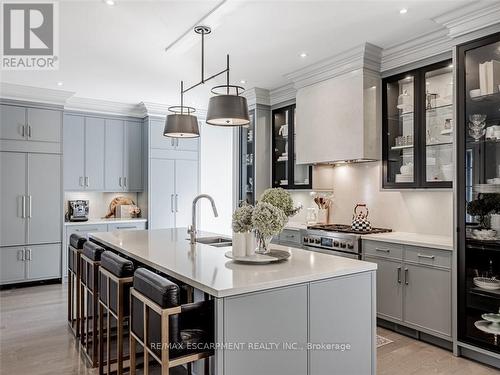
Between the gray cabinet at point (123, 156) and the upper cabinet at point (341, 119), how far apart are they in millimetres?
3115

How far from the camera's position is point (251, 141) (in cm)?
548

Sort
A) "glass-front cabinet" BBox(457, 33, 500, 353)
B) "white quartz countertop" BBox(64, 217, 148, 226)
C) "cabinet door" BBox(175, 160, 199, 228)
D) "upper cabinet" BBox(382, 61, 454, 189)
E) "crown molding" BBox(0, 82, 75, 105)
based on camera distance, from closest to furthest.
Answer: "glass-front cabinet" BBox(457, 33, 500, 353) < "upper cabinet" BBox(382, 61, 454, 189) < "crown molding" BBox(0, 82, 75, 105) < "white quartz countertop" BBox(64, 217, 148, 226) < "cabinet door" BBox(175, 160, 199, 228)

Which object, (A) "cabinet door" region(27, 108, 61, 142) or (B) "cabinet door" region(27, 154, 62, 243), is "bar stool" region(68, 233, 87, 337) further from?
(A) "cabinet door" region(27, 108, 61, 142)

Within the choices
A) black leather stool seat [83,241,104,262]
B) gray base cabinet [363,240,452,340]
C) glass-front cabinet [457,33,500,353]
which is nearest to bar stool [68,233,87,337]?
black leather stool seat [83,241,104,262]

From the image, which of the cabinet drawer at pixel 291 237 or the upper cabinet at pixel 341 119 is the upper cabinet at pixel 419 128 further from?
the cabinet drawer at pixel 291 237

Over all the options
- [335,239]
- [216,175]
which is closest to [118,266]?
[335,239]

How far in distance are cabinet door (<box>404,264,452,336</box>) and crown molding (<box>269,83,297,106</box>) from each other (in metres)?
2.74

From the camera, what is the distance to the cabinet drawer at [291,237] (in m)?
4.51

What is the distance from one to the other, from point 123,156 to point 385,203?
426 cm

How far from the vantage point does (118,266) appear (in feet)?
7.99

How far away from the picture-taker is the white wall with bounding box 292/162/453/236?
3650 mm

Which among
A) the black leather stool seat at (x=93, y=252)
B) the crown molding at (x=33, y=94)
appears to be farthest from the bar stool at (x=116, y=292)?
the crown molding at (x=33, y=94)

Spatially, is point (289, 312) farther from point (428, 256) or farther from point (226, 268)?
point (428, 256)

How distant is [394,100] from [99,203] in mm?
4895
